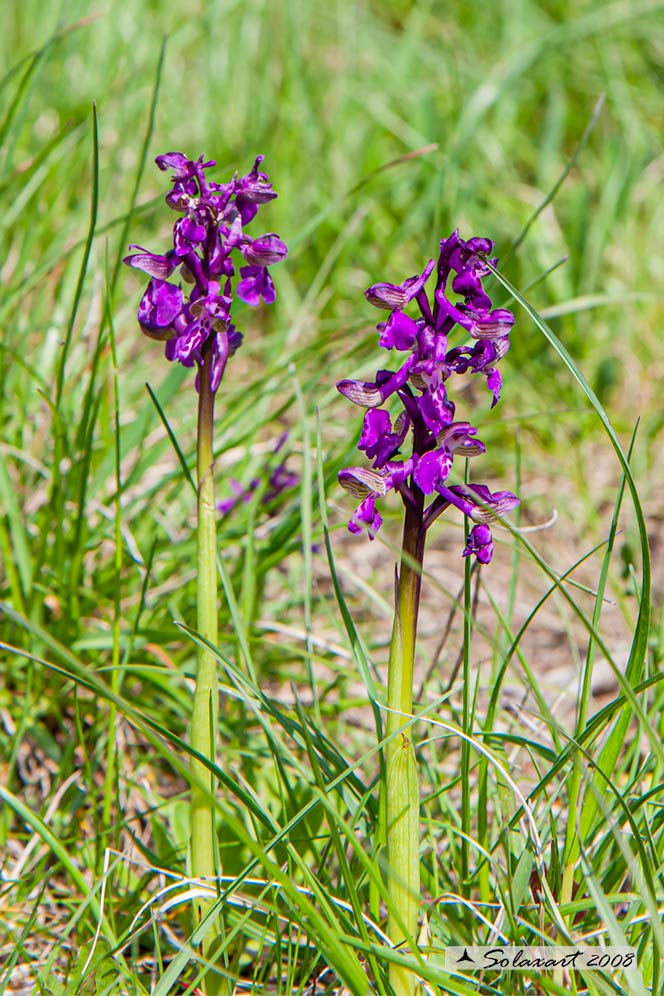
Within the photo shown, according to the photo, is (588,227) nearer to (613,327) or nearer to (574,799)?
(613,327)

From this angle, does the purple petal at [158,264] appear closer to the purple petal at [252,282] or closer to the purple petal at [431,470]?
the purple petal at [252,282]

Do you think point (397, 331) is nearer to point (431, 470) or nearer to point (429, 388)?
point (429, 388)

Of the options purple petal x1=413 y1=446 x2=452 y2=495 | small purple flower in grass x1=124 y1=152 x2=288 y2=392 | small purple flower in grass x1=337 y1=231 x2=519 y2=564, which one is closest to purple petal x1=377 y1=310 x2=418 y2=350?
small purple flower in grass x1=337 y1=231 x2=519 y2=564

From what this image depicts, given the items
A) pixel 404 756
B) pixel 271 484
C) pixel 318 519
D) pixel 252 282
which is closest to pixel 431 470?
pixel 404 756

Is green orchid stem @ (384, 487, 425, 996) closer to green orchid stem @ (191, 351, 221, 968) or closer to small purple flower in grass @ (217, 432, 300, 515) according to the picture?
green orchid stem @ (191, 351, 221, 968)

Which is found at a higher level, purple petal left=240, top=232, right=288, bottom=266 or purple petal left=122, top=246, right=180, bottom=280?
purple petal left=240, top=232, right=288, bottom=266

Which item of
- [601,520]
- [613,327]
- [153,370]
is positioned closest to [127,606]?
[153,370]
